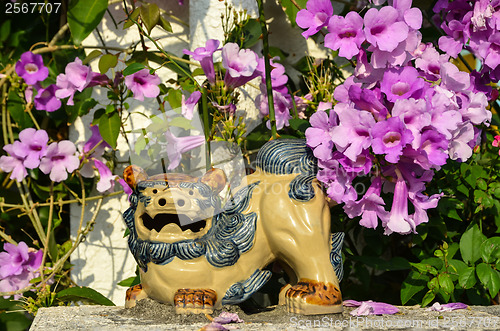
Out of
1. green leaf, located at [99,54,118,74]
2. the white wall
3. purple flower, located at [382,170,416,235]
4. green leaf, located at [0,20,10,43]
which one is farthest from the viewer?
green leaf, located at [0,20,10,43]

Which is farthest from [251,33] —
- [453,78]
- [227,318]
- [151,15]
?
[227,318]

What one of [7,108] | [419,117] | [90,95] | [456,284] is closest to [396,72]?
[419,117]

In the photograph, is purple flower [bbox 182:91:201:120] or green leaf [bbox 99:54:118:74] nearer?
purple flower [bbox 182:91:201:120]

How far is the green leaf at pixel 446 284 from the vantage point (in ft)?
4.04

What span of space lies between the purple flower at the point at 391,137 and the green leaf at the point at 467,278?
435 millimetres

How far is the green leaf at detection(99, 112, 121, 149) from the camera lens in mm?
1491

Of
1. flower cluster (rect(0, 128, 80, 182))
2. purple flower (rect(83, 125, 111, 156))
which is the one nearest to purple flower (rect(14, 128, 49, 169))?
flower cluster (rect(0, 128, 80, 182))

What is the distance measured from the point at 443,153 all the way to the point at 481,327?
0.32 m

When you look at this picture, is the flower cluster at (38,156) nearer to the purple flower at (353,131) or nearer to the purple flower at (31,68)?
the purple flower at (31,68)

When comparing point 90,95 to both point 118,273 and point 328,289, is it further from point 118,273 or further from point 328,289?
point 328,289

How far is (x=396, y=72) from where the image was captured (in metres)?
1.11

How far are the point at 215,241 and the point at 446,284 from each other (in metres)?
0.53

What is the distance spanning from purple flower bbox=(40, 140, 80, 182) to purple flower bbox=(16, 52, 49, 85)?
8.5 inches

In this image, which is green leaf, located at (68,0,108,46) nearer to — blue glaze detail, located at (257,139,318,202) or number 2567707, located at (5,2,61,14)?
number 2567707, located at (5,2,61,14)
